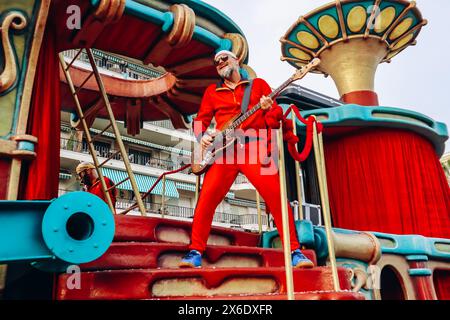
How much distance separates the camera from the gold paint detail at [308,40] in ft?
38.2

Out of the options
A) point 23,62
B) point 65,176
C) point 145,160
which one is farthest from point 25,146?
point 145,160

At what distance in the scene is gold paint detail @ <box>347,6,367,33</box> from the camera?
1083cm

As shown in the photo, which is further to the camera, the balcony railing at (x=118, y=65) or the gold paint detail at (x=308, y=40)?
the balcony railing at (x=118, y=65)

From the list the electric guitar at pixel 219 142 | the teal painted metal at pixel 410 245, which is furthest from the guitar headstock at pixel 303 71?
the teal painted metal at pixel 410 245

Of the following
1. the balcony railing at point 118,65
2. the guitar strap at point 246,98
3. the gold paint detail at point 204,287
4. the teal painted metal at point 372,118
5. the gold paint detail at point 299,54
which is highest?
the balcony railing at point 118,65

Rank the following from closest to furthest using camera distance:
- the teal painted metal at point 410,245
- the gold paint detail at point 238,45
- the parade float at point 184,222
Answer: the parade float at point 184,222, the gold paint detail at point 238,45, the teal painted metal at point 410,245

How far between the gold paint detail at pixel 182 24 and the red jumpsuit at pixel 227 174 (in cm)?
68

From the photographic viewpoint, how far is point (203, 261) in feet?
13.7

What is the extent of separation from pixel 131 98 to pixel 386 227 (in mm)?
5073

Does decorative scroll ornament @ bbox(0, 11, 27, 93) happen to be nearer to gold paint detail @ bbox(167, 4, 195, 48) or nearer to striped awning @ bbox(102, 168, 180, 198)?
gold paint detail @ bbox(167, 4, 195, 48)

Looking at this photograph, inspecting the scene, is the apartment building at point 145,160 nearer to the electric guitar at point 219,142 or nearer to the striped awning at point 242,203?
the striped awning at point 242,203

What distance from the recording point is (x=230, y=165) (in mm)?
4371
